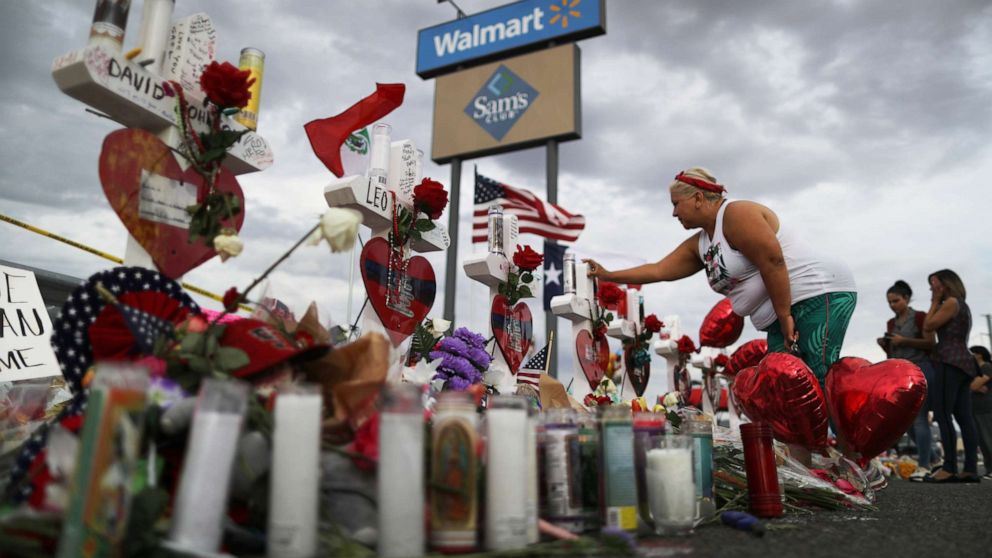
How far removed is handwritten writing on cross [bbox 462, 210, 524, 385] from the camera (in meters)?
2.95

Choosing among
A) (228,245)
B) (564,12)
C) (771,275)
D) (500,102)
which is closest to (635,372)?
(771,275)

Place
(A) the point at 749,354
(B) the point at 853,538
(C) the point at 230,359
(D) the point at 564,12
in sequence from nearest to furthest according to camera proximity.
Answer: (C) the point at 230,359, (B) the point at 853,538, (A) the point at 749,354, (D) the point at 564,12

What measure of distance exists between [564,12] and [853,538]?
9.71 metres

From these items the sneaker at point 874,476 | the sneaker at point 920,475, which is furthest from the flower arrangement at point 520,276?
the sneaker at point 920,475

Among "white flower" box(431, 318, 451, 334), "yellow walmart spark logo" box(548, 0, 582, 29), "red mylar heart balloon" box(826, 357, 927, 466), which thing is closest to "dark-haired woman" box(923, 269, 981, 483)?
"red mylar heart balloon" box(826, 357, 927, 466)

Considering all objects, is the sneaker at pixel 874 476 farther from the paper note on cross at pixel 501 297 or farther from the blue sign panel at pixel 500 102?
the blue sign panel at pixel 500 102

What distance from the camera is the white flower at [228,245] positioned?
4.75 feet

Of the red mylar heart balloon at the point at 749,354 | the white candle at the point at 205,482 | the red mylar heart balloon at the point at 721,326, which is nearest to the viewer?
the white candle at the point at 205,482

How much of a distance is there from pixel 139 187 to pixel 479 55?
995 centimetres

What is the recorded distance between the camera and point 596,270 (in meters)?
3.52

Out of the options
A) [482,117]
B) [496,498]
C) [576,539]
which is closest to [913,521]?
[576,539]

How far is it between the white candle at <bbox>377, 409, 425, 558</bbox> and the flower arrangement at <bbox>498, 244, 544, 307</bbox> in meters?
2.04

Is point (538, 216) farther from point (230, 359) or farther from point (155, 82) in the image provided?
point (230, 359)

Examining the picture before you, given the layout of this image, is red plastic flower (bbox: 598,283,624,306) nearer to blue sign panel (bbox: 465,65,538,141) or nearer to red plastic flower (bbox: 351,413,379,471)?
red plastic flower (bbox: 351,413,379,471)
